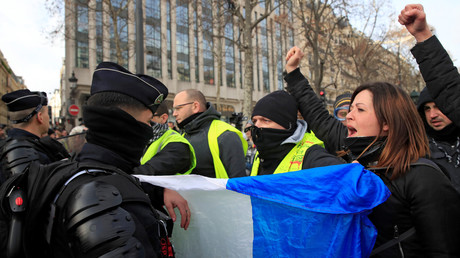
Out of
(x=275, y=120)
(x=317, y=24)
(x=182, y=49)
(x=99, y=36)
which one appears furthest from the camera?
(x=182, y=49)

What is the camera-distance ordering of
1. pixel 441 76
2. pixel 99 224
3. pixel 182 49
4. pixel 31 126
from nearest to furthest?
pixel 99 224, pixel 441 76, pixel 31 126, pixel 182 49

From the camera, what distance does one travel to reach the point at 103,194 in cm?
98

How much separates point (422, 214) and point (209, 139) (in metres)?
2.27

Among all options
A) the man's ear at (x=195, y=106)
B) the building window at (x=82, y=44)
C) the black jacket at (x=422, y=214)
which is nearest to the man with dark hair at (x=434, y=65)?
the black jacket at (x=422, y=214)

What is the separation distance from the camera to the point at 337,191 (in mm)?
1397

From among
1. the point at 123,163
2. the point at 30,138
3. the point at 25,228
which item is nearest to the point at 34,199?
the point at 25,228

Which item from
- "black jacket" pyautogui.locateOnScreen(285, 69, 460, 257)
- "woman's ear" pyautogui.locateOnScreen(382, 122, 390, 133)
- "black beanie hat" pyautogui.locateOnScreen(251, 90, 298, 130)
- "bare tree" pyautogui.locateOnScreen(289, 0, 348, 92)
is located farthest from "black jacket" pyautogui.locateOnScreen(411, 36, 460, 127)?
"bare tree" pyautogui.locateOnScreen(289, 0, 348, 92)

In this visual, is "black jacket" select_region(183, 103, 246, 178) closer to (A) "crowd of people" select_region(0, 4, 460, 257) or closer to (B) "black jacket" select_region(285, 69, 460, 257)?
(A) "crowd of people" select_region(0, 4, 460, 257)

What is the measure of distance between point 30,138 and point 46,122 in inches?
13.3

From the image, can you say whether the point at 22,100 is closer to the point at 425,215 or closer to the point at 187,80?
the point at 425,215

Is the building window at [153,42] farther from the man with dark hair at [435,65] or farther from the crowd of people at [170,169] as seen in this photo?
the man with dark hair at [435,65]

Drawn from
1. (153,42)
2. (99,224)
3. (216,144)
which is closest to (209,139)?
(216,144)

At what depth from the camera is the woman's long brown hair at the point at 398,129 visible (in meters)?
1.45

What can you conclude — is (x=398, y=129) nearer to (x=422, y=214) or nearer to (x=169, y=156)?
(x=422, y=214)
